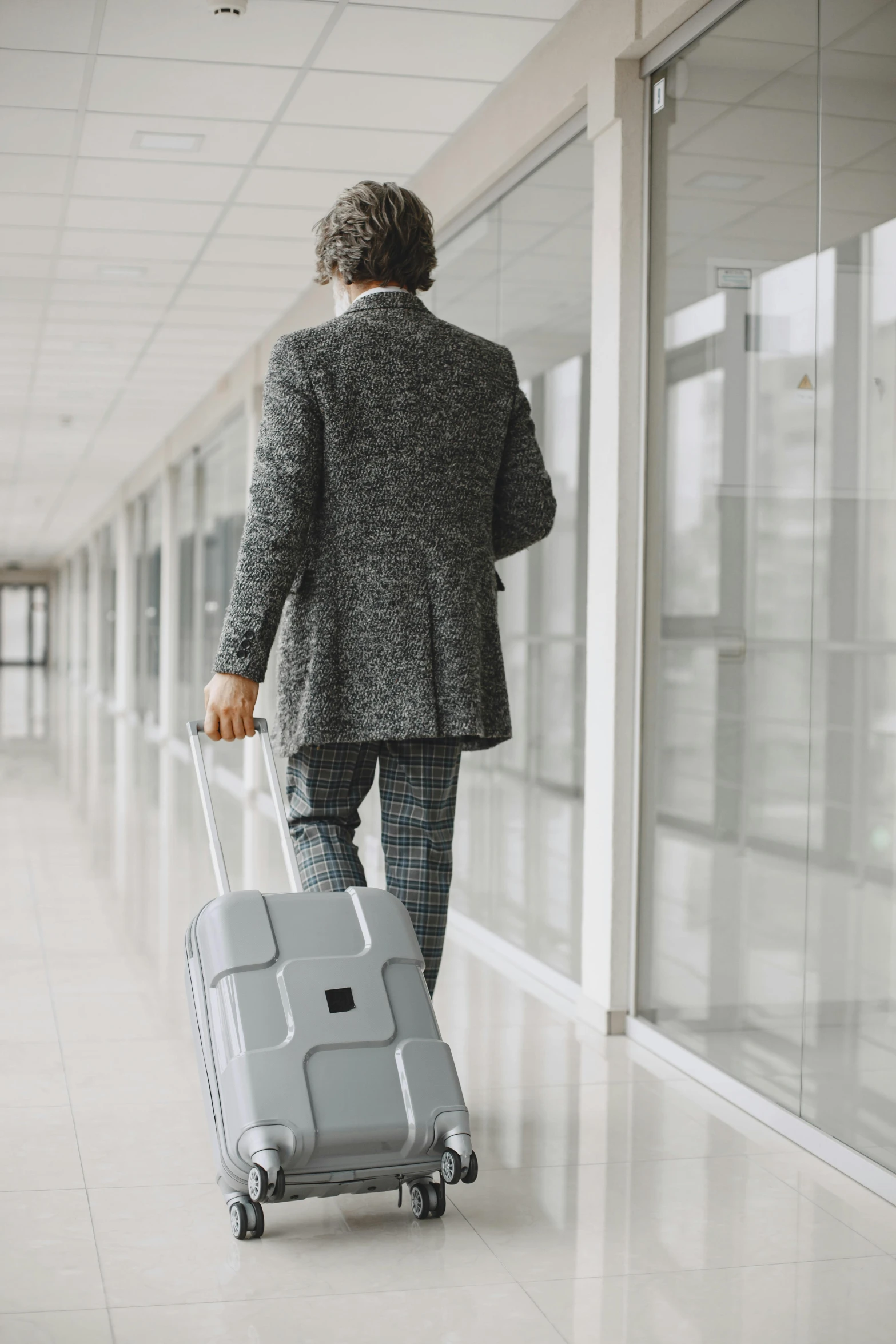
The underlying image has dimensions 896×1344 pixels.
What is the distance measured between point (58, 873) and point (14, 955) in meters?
1.53

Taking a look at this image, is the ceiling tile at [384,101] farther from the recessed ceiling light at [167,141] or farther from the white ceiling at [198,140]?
the recessed ceiling light at [167,141]

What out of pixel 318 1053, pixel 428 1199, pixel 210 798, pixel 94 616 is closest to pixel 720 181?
pixel 210 798

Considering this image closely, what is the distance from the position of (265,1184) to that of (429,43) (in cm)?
331

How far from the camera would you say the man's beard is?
2.57 m

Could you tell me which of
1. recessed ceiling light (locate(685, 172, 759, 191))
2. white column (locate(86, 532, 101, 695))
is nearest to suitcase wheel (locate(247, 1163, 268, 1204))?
recessed ceiling light (locate(685, 172, 759, 191))

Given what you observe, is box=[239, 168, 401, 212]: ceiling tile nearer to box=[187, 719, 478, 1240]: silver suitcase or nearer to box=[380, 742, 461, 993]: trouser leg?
box=[380, 742, 461, 993]: trouser leg

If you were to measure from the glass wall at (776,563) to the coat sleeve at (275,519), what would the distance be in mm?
1025

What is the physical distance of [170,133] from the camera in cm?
489

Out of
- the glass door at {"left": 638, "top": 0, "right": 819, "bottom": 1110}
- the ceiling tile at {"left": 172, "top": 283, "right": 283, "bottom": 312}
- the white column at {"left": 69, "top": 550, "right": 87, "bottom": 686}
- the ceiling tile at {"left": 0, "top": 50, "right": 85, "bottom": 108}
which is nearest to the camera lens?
the glass door at {"left": 638, "top": 0, "right": 819, "bottom": 1110}

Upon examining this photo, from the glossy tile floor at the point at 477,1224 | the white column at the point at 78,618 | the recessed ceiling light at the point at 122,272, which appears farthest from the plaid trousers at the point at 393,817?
the white column at the point at 78,618

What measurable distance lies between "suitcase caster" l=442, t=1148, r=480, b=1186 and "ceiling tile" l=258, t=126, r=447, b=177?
378 centimetres

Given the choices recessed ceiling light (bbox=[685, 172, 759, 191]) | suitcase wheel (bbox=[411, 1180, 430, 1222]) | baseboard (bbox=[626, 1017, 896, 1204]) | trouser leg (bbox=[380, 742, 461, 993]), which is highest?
recessed ceiling light (bbox=[685, 172, 759, 191])

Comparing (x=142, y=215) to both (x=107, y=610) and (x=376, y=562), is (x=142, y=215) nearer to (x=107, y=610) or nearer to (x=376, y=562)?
(x=376, y=562)

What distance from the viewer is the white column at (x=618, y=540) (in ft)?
12.0
